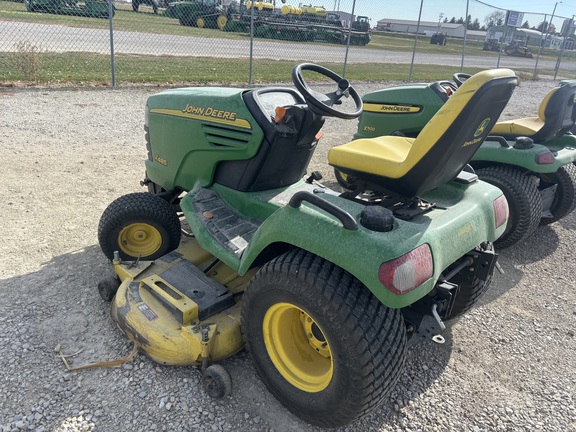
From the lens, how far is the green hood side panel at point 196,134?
2.91 metres

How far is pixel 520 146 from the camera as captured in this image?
13.5 ft

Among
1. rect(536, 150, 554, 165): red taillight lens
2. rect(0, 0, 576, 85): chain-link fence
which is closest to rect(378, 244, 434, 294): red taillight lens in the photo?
rect(536, 150, 554, 165): red taillight lens

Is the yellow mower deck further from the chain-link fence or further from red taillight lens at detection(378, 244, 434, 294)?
the chain-link fence

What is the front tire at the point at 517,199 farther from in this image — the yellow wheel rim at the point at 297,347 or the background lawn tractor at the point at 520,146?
the yellow wheel rim at the point at 297,347

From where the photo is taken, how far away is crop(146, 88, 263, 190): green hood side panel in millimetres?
2912

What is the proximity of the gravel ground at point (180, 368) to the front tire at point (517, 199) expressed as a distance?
30cm

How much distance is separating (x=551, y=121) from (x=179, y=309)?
3883mm

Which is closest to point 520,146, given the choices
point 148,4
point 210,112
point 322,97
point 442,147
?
point 322,97

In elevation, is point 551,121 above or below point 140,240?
above

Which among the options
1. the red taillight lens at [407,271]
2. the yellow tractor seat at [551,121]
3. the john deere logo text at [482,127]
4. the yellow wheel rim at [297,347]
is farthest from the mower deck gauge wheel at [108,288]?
the yellow tractor seat at [551,121]

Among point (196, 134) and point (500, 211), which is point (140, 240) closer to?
point (196, 134)

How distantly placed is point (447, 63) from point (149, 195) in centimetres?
2064

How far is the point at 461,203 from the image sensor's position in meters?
2.52

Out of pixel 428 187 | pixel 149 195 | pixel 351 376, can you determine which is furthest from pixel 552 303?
pixel 149 195
